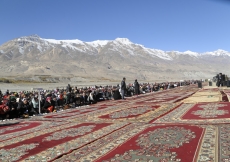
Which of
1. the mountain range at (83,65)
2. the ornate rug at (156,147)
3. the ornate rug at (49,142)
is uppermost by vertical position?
the mountain range at (83,65)

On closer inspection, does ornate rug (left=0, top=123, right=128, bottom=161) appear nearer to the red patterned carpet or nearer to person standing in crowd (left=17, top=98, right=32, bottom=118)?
the red patterned carpet

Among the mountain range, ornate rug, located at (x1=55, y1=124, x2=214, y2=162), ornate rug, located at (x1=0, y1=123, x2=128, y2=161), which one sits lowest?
ornate rug, located at (x1=0, y1=123, x2=128, y2=161)

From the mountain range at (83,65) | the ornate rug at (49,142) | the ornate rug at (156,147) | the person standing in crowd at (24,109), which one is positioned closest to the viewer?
the ornate rug at (156,147)

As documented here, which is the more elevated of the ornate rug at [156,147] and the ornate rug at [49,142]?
→ the ornate rug at [156,147]

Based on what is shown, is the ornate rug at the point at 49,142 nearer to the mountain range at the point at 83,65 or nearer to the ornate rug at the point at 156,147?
the ornate rug at the point at 156,147

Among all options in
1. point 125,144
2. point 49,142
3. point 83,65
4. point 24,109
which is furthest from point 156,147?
point 83,65

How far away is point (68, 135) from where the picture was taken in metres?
5.34

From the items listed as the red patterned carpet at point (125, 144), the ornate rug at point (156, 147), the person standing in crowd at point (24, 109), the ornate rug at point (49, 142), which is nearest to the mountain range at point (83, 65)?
the person standing in crowd at point (24, 109)

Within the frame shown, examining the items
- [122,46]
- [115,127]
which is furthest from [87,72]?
[115,127]

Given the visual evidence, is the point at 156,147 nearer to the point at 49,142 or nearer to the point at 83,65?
the point at 49,142

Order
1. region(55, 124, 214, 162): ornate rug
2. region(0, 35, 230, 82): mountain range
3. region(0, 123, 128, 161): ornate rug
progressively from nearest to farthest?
region(55, 124, 214, 162): ornate rug < region(0, 123, 128, 161): ornate rug < region(0, 35, 230, 82): mountain range

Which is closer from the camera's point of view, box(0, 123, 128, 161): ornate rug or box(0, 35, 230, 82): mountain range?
box(0, 123, 128, 161): ornate rug

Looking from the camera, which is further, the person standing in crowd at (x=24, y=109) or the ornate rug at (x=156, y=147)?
the person standing in crowd at (x=24, y=109)

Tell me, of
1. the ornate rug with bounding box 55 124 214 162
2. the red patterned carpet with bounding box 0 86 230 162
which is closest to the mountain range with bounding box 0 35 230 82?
the red patterned carpet with bounding box 0 86 230 162
